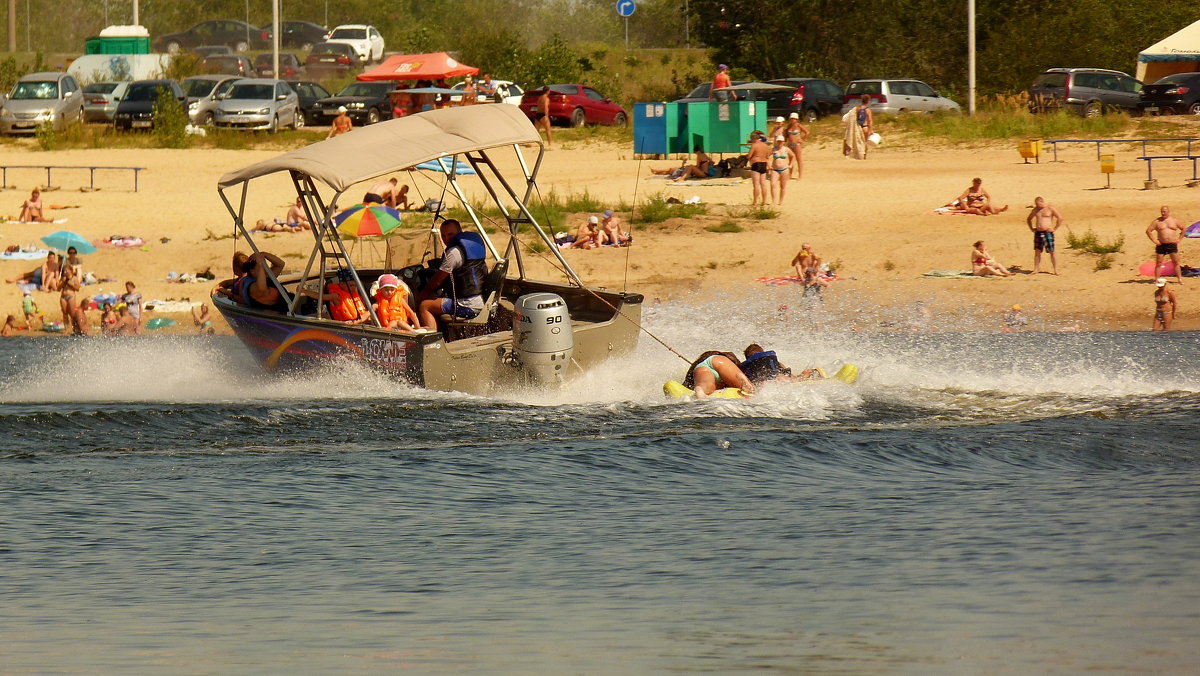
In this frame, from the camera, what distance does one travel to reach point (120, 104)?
36.4 meters

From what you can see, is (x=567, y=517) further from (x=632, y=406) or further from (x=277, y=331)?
(x=277, y=331)

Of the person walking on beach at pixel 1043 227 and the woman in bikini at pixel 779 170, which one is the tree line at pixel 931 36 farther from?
the person walking on beach at pixel 1043 227

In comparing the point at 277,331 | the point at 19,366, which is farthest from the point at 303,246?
the point at 277,331

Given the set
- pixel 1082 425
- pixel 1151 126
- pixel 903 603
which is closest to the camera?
pixel 903 603

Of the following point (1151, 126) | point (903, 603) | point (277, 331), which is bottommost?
point (903, 603)

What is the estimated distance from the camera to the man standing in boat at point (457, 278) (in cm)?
1417

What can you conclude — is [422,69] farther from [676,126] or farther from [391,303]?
[391,303]

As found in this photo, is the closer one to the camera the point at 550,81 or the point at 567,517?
the point at 567,517

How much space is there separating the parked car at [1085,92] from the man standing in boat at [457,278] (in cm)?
2339

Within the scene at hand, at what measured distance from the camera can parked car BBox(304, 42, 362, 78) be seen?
53500 mm

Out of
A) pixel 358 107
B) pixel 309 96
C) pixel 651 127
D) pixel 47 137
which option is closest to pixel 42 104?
pixel 47 137

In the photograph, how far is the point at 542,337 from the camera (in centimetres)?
1347

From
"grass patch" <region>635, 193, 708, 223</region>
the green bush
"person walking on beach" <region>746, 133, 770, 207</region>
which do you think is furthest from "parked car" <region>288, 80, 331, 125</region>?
"person walking on beach" <region>746, 133, 770, 207</region>

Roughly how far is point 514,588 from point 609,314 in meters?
6.12
